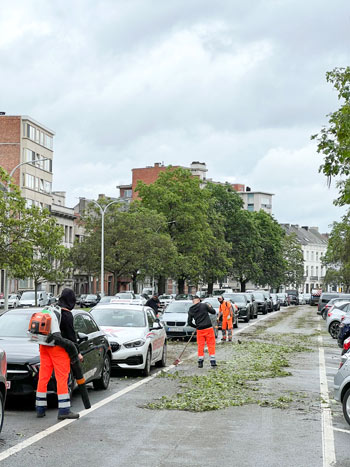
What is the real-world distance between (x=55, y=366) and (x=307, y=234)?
172 m

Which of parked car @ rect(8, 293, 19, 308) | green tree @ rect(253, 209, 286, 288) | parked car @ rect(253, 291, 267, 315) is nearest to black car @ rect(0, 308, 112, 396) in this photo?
parked car @ rect(253, 291, 267, 315)

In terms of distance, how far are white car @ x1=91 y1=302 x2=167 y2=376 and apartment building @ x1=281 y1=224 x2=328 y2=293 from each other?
154394mm

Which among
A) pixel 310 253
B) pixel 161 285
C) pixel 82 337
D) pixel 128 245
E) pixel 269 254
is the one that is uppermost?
pixel 310 253

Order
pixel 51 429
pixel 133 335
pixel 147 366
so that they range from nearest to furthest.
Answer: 1. pixel 51 429
2. pixel 147 366
3. pixel 133 335

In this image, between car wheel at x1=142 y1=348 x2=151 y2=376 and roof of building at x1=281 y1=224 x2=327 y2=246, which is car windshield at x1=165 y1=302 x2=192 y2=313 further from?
roof of building at x1=281 y1=224 x2=327 y2=246

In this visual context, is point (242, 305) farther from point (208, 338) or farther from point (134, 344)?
point (134, 344)

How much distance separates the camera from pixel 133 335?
54.7 ft

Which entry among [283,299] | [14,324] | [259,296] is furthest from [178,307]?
[283,299]

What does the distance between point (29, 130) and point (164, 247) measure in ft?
86.2

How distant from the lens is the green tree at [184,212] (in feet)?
235

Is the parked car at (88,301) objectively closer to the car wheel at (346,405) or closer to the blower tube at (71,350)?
the blower tube at (71,350)

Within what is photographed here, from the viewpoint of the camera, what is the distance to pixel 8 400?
12523 millimetres

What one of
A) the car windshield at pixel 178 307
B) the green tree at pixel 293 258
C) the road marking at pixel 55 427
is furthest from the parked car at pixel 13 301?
the green tree at pixel 293 258

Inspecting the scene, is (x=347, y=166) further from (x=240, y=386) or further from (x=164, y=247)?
(x=164, y=247)
